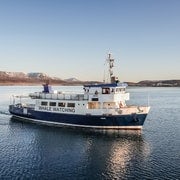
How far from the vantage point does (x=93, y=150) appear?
4594 cm

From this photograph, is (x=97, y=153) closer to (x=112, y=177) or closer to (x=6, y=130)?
(x=112, y=177)

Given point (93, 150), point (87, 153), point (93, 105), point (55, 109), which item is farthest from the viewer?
point (55, 109)

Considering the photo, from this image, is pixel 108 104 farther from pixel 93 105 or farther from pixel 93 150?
pixel 93 150

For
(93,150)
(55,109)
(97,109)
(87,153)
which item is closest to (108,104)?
(97,109)

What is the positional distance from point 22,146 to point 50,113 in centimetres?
1674

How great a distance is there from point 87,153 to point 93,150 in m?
1.80

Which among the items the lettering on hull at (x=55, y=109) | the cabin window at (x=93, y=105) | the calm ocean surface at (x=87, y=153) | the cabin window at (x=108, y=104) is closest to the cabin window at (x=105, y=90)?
the cabin window at (x=108, y=104)

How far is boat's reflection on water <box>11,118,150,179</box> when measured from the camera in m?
37.2

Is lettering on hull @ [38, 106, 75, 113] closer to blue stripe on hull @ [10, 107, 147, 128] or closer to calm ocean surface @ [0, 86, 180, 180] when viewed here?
blue stripe on hull @ [10, 107, 147, 128]

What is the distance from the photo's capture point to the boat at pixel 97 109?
57812mm

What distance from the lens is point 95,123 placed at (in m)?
59.2

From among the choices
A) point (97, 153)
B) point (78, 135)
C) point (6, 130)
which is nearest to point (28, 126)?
point (6, 130)

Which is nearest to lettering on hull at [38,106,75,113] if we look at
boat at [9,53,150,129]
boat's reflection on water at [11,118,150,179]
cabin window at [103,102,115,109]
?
boat at [9,53,150,129]

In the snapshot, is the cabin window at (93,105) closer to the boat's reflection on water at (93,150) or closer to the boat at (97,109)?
the boat at (97,109)
